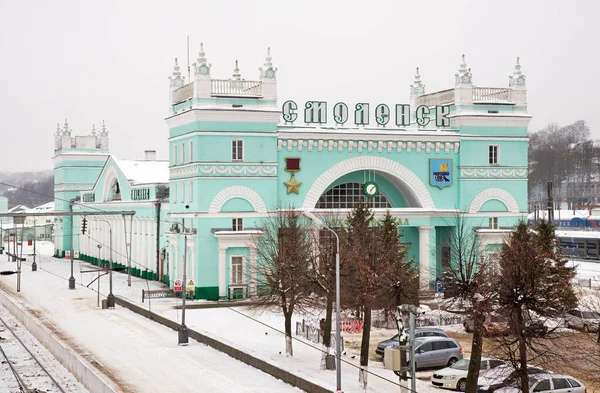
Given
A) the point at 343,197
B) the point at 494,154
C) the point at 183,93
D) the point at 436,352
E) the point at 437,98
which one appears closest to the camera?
the point at 436,352

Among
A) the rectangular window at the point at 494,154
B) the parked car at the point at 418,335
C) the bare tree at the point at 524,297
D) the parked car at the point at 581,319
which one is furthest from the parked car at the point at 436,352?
the rectangular window at the point at 494,154

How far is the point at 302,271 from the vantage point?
4594 centimetres

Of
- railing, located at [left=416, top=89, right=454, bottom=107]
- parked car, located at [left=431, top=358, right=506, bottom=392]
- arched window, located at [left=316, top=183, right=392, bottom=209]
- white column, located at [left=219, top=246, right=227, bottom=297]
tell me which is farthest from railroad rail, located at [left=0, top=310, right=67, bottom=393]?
railing, located at [left=416, top=89, right=454, bottom=107]

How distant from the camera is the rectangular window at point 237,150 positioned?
213 feet

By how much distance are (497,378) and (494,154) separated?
37818 mm

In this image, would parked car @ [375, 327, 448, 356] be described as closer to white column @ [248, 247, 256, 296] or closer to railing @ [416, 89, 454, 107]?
white column @ [248, 247, 256, 296]

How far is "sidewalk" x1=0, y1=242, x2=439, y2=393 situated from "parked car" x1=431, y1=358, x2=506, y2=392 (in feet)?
2.29

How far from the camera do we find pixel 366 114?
68.2m

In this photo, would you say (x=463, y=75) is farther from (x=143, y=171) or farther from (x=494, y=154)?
(x=143, y=171)

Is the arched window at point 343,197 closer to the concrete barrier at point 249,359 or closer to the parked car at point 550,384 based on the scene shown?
the concrete barrier at point 249,359

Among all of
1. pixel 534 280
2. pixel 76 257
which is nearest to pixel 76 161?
pixel 76 257

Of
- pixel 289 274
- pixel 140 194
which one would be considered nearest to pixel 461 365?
pixel 289 274

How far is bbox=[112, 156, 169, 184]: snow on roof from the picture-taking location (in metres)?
90.8

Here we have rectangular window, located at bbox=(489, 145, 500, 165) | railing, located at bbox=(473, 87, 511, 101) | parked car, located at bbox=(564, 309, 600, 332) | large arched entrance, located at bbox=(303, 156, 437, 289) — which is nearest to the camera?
parked car, located at bbox=(564, 309, 600, 332)
